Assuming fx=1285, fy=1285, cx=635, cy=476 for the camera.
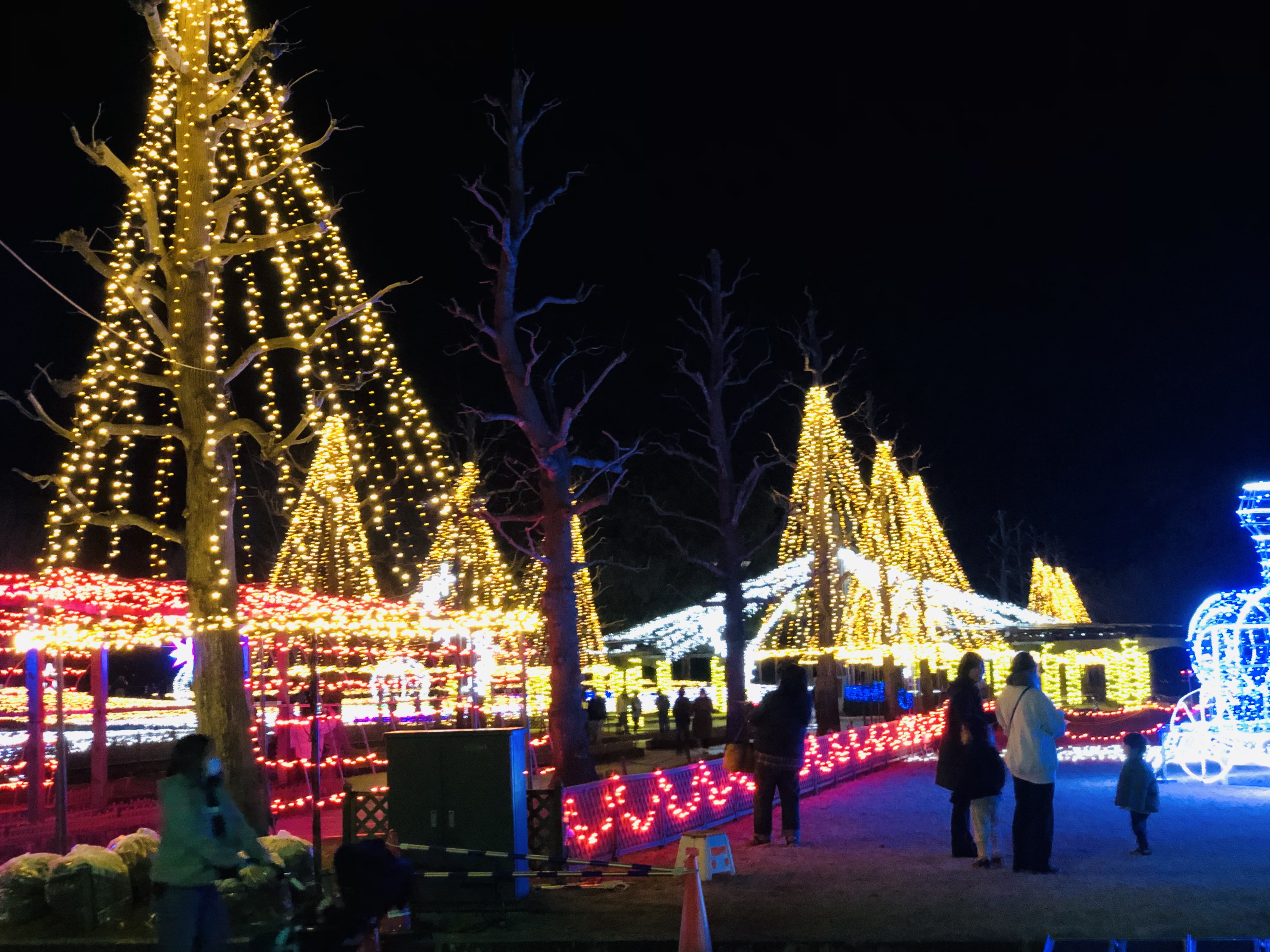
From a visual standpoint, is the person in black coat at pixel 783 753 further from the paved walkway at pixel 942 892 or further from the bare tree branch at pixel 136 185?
the bare tree branch at pixel 136 185

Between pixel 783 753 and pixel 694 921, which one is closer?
pixel 694 921

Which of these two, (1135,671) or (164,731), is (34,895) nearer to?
(164,731)

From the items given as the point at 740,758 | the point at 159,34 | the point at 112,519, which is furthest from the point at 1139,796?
the point at 159,34

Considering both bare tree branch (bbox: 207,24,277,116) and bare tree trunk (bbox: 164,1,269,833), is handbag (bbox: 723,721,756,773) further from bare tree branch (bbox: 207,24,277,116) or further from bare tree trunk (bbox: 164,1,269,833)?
bare tree branch (bbox: 207,24,277,116)

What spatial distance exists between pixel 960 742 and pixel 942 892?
1724 millimetres

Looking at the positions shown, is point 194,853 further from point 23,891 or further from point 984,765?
point 984,765

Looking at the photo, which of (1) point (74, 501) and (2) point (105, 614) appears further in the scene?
(2) point (105, 614)

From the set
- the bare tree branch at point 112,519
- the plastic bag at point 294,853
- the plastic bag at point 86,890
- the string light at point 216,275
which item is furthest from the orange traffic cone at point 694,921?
the bare tree branch at point 112,519

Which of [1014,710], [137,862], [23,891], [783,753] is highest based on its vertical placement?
[1014,710]

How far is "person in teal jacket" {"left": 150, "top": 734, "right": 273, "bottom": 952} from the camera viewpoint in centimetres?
602

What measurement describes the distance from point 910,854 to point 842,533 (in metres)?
19.9

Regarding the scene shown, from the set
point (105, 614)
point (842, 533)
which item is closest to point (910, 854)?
point (105, 614)

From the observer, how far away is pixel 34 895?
29.2ft

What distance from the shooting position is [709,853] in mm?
9883
